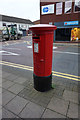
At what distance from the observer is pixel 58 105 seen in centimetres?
233

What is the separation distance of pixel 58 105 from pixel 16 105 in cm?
108

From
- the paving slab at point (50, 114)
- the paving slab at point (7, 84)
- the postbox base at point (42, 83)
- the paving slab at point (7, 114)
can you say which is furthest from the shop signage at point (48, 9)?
the paving slab at point (7, 114)

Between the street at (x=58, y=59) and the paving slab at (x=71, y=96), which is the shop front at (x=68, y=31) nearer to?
the street at (x=58, y=59)

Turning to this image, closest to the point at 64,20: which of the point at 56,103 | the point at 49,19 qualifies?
the point at 49,19

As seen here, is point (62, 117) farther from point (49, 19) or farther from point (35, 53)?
point (49, 19)

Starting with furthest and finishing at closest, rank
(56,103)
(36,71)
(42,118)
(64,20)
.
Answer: (64,20) < (36,71) < (56,103) < (42,118)

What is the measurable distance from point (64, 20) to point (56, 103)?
16.9 meters

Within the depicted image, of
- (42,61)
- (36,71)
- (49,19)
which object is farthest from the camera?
(49,19)

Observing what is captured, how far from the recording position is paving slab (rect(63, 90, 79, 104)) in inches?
99.1

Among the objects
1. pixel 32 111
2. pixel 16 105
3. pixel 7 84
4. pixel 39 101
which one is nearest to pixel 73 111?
pixel 39 101

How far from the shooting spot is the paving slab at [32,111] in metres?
2.06

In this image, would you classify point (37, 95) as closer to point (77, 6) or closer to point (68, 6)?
point (77, 6)

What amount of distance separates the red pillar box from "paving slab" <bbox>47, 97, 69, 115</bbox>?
493 mm

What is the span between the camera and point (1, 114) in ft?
6.88
